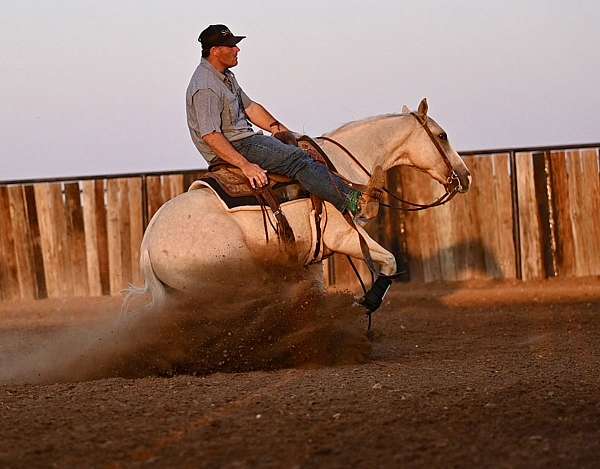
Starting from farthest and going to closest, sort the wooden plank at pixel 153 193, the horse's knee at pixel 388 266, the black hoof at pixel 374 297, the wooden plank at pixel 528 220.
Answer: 1. the wooden plank at pixel 153 193
2. the wooden plank at pixel 528 220
3. the horse's knee at pixel 388 266
4. the black hoof at pixel 374 297

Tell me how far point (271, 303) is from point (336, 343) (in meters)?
0.53

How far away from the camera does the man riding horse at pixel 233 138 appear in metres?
7.98

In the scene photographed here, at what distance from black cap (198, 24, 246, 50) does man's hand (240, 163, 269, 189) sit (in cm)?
95

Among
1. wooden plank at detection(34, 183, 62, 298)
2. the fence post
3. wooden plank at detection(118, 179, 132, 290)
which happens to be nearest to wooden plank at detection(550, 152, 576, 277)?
the fence post

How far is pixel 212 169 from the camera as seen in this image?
8.18 metres

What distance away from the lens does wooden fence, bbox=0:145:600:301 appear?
48.0 feet

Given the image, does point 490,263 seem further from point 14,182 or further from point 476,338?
point 14,182

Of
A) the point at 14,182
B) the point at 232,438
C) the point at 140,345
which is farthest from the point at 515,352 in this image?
the point at 14,182

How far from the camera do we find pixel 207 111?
26.1 ft

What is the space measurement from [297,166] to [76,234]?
8350 millimetres

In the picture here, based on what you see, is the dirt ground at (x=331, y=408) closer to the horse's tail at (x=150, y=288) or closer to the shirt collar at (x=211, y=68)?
the horse's tail at (x=150, y=288)

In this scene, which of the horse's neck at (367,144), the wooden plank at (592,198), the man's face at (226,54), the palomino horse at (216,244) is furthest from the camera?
the wooden plank at (592,198)

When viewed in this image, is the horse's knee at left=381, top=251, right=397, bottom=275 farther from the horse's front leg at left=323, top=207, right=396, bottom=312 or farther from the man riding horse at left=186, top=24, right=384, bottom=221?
the man riding horse at left=186, top=24, right=384, bottom=221

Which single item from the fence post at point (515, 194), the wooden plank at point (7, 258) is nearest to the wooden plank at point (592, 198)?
the fence post at point (515, 194)
